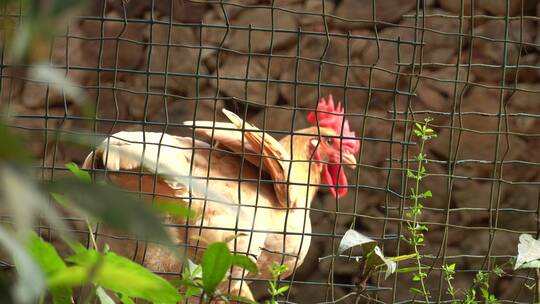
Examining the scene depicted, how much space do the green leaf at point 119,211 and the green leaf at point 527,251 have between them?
129 centimetres

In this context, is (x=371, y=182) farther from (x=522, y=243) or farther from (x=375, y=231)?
(x=522, y=243)

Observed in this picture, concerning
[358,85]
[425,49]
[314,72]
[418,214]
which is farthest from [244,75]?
[418,214]

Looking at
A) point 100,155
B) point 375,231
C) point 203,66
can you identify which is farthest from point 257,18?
point 100,155

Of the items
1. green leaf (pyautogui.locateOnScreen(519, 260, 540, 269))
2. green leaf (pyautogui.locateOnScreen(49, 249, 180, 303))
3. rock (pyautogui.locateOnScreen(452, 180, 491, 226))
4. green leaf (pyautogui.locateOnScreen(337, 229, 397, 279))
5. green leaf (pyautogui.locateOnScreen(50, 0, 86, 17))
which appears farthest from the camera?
rock (pyautogui.locateOnScreen(452, 180, 491, 226))

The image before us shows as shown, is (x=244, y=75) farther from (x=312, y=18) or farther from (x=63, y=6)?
(x=63, y=6)

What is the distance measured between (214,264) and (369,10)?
13.6 feet

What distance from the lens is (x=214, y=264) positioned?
92 cm

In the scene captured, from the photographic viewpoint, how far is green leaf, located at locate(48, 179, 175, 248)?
475 mm

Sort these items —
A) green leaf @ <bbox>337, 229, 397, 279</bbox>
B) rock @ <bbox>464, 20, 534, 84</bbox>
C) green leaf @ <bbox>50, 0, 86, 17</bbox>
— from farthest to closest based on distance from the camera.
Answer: rock @ <bbox>464, 20, 534, 84</bbox>
green leaf @ <bbox>337, 229, 397, 279</bbox>
green leaf @ <bbox>50, 0, 86, 17</bbox>

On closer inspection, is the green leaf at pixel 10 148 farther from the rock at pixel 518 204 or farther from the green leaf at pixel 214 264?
the rock at pixel 518 204

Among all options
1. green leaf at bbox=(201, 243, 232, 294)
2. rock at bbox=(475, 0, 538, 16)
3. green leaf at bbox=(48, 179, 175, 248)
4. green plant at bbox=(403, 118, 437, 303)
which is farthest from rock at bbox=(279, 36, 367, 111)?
green leaf at bbox=(48, 179, 175, 248)

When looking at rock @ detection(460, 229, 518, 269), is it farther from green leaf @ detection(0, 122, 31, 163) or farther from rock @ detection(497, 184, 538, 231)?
green leaf @ detection(0, 122, 31, 163)

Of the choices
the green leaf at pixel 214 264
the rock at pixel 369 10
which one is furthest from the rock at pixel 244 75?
the green leaf at pixel 214 264

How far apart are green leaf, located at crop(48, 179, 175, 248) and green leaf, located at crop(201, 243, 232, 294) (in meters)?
0.42
